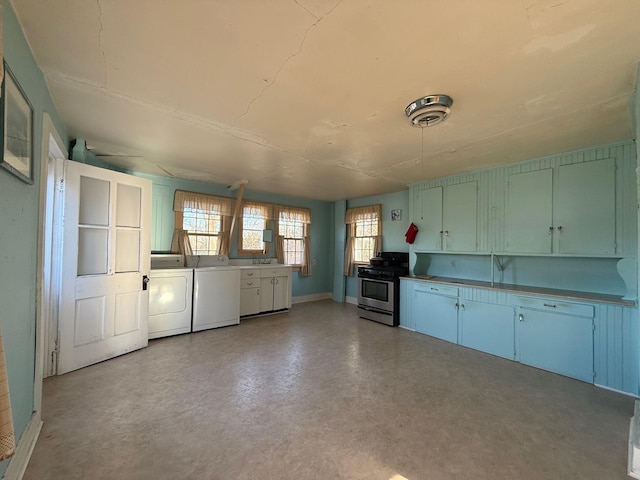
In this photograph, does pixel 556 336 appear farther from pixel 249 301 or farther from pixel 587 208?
pixel 249 301

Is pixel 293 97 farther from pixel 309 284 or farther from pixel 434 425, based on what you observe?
pixel 309 284

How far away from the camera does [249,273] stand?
16.3ft

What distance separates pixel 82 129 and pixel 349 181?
11.5 ft

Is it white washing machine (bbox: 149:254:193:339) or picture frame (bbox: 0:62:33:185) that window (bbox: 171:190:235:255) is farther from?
picture frame (bbox: 0:62:33:185)

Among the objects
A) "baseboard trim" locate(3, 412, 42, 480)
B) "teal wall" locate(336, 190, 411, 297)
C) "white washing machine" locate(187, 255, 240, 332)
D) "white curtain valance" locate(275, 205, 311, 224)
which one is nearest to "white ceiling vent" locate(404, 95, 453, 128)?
"teal wall" locate(336, 190, 411, 297)

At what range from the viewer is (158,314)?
3.82 m

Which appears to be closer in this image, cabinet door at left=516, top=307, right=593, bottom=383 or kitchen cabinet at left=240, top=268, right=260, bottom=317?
cabinet door at left=516, top=307, right=593, bottom=383

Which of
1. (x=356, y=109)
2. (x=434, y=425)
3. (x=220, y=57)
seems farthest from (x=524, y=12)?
(x=434, y=425)

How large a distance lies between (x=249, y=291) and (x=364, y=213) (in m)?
2.95

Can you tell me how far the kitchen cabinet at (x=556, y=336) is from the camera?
278 cm

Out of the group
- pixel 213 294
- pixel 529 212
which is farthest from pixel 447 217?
pixel 213 294

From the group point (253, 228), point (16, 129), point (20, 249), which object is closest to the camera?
point (16, 129)

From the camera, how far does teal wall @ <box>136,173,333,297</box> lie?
4504 millimetres

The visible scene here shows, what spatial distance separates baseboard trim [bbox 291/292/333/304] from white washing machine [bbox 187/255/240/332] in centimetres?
188
